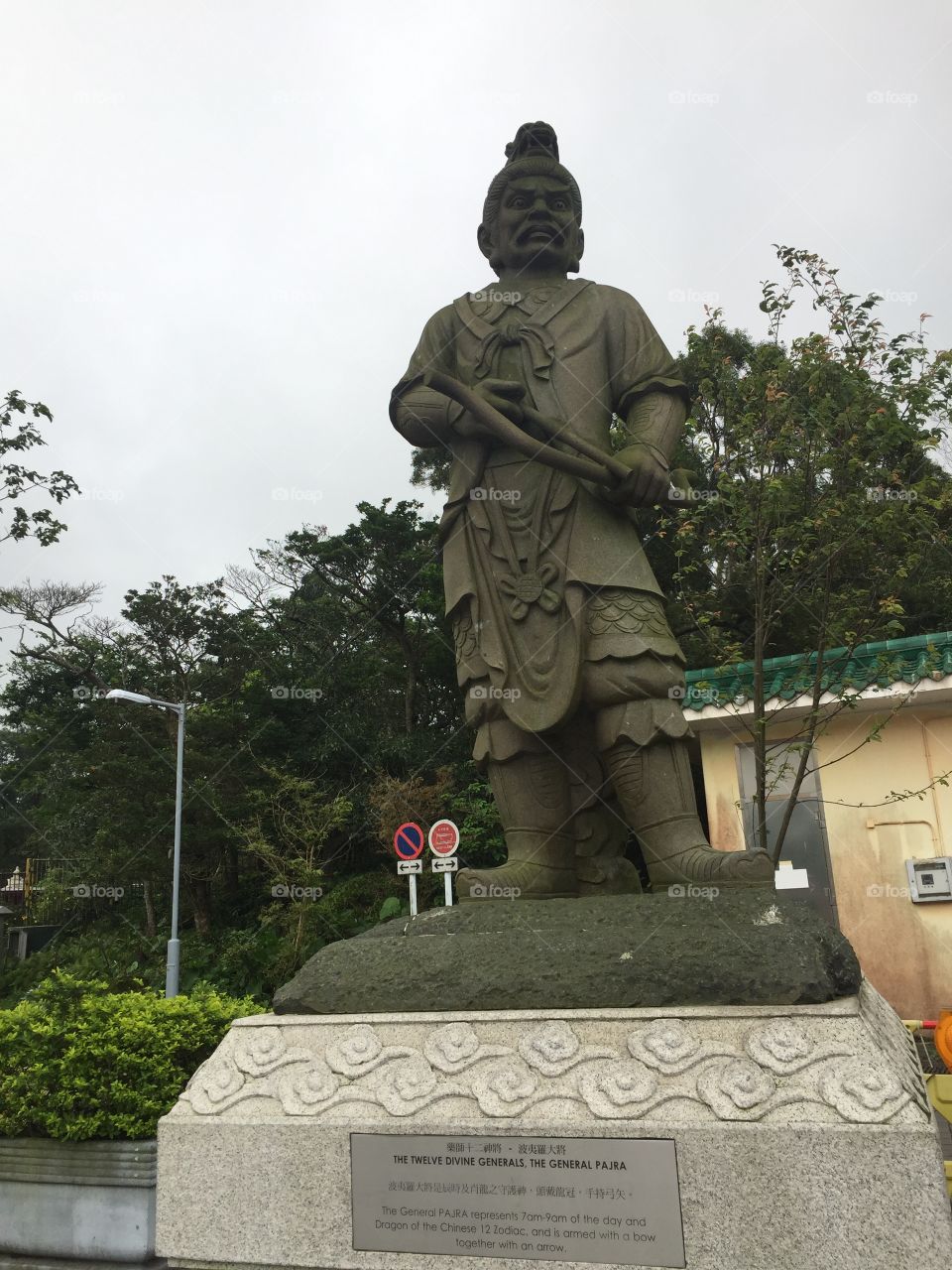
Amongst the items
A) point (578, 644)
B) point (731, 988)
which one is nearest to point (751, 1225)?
point (731, 988)

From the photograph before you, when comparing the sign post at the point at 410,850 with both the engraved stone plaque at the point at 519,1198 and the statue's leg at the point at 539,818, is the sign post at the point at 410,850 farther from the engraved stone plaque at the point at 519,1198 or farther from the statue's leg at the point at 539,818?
the engraved stone plaque at the point at 519,1198

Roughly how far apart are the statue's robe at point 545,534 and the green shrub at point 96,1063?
153 cm

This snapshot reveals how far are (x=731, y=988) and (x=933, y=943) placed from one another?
8.70 metres

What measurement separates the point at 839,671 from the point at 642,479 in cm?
601

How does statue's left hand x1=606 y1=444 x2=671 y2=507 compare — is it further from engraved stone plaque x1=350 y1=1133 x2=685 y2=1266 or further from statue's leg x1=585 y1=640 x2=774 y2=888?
engraved stone plaque x1=350 y1=1133 x2=685 y2=1266

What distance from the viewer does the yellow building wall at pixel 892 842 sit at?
9953mm

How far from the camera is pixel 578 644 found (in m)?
3.51

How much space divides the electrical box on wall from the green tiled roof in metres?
1.95

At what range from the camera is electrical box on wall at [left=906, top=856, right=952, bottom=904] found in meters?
9.95

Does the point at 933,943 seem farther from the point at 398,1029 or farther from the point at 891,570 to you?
the point at 398,1029

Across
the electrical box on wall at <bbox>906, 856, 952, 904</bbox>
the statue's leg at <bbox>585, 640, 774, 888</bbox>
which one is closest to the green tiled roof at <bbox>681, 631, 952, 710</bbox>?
the electrical box on wall at <bbox>906, 856, 952, 904</bbox>

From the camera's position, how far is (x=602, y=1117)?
7.80 feet

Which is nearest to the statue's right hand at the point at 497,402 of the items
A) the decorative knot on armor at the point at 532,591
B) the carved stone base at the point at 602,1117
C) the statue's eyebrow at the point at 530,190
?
the decorative knot on armor at the point at 532,591

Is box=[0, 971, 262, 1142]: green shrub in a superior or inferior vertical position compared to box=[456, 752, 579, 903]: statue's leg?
inferior
